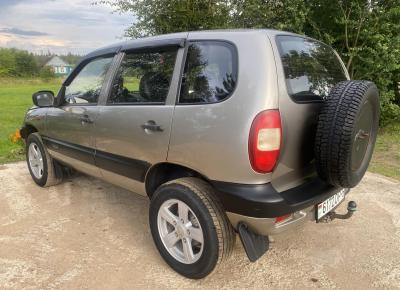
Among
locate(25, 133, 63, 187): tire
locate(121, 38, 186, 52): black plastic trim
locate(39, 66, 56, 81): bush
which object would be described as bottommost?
locate(39, 66, 56, 81): bush

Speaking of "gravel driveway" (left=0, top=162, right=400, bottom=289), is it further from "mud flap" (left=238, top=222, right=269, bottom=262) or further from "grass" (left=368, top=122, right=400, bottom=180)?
"grass" (left=368, top=122, right=400, bottom=180)

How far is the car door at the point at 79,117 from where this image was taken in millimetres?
3416

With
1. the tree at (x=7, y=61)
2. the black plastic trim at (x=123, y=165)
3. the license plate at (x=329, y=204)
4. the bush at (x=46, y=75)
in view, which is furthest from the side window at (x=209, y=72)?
the tree at (x=7, y=61)

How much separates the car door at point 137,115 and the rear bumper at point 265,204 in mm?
618

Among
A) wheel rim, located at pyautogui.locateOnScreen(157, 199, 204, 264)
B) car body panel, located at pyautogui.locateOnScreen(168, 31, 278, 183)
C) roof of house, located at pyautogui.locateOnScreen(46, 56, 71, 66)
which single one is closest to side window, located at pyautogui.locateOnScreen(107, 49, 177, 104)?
car body panel, located at pyautogui.locateOnScreen(168, 31, 278, 183)

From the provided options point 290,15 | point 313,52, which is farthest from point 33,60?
point 313,52

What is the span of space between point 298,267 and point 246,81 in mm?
1529

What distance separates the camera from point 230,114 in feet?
Answer: 7.37

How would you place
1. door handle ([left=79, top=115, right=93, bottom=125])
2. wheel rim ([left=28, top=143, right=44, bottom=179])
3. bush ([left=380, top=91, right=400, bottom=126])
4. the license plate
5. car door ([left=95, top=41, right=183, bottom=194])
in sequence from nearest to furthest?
the license plate < car door ([left=95, top=41, right=183, bottom=194]) < door handle ([left=79, top=115, right=93, bottom=125]) < wheel rim ([left=28, top=143, right=44, bottom=179]) < bush ([left=380, top=91, right=400, bottom=126])

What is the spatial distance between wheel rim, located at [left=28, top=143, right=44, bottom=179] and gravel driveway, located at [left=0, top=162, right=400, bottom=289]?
1.59 ft

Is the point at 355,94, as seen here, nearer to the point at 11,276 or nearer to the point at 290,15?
the point at 11,276

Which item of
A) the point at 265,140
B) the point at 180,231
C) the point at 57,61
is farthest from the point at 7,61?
the point at 265,140

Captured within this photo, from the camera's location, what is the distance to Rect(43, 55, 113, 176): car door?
11.2ft

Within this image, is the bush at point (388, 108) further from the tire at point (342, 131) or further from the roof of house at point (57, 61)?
the roof of house at point (57, 61)
